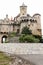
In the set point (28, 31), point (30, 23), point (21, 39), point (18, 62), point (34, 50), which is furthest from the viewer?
point (30, 23)

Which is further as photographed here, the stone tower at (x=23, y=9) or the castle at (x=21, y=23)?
the stone tower at (x=23, y=9)

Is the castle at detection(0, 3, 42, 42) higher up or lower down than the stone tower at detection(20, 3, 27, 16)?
lower down

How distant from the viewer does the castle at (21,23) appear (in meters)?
77.6

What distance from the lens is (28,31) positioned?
72188 millimetres

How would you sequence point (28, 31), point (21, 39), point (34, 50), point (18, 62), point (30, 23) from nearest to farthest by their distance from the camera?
point (18, 62) < point (34, 50) < point (21, 39) < point (28, 31) < point (30, 23)

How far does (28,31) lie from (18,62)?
4519 cm

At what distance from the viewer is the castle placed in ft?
254

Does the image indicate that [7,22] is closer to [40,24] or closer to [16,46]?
[40,24]

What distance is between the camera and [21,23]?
79.0 meters

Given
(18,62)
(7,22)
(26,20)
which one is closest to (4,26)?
(7,22)

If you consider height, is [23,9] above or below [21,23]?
above

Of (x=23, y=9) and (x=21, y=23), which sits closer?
(x=21, y=23)

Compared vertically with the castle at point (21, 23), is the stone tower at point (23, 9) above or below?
above

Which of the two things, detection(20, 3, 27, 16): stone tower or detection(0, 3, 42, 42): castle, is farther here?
detection(20, 3, 27, 16): stone tower
